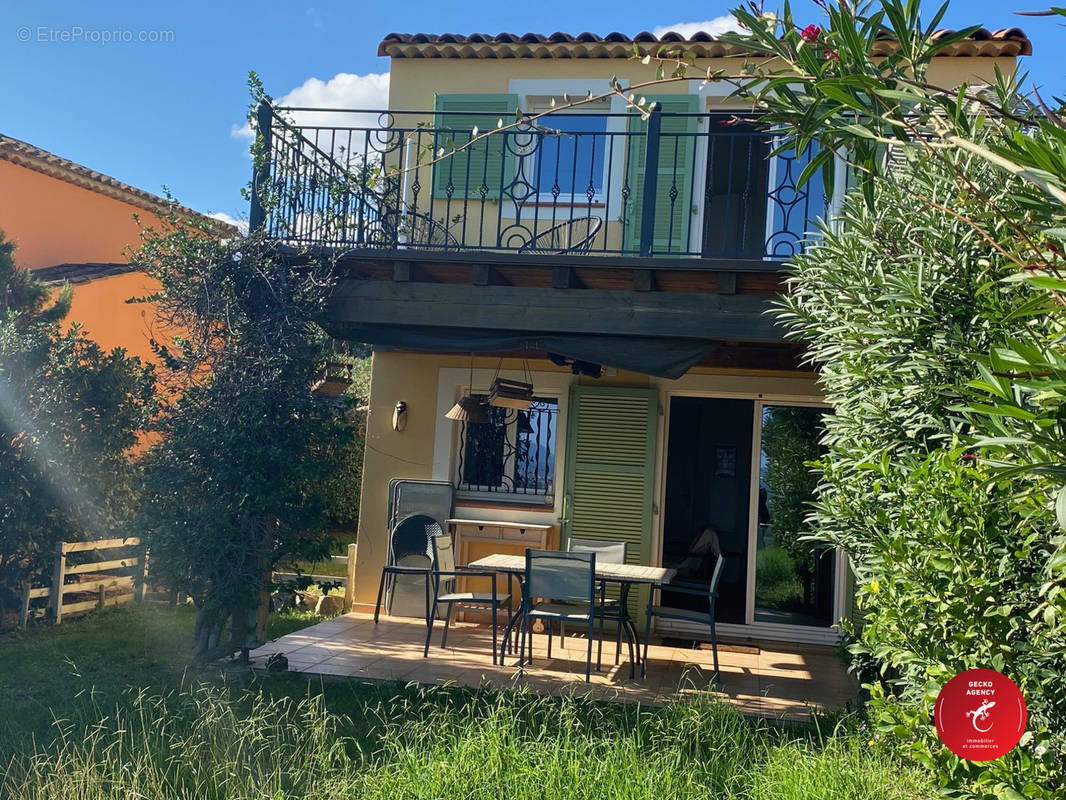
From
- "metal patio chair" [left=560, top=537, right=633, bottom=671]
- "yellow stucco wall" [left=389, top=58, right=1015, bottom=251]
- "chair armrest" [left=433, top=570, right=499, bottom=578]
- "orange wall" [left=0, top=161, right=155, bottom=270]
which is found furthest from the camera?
"orange wall" [left=0, top=161, right=155, bottom=270]

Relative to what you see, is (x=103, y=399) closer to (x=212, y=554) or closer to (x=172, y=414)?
(x=172, y=414)

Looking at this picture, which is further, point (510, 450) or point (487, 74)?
point (487, 74)

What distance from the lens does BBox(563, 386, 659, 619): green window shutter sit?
27.5ft

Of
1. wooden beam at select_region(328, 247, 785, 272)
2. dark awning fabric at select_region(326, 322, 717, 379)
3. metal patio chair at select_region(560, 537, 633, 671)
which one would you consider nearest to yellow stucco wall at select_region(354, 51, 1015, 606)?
metal patio chair at select_region(560, 537, 633, 671)

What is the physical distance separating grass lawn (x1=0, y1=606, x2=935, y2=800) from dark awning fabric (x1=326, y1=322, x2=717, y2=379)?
227 cm

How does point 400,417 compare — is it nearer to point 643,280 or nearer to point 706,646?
point 643,280

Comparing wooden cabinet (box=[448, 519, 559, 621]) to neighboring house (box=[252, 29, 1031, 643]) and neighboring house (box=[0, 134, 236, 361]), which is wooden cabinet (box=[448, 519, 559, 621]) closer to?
neighboring house (box=[252, 29, 1031, 643])

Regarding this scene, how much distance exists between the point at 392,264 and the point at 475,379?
233 centimetres

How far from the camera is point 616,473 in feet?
27.6

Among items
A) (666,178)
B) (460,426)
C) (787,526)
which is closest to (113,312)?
(460,426)

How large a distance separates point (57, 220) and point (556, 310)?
11.0 m

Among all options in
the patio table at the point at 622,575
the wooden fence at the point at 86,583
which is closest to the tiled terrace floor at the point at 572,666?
the patio table at the point at 622,575

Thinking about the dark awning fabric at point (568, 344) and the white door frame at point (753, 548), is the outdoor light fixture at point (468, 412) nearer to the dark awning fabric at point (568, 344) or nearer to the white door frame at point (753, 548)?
the dark awning fabric at point (568, 344)

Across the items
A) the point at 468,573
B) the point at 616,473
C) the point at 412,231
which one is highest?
the point at 412,231
